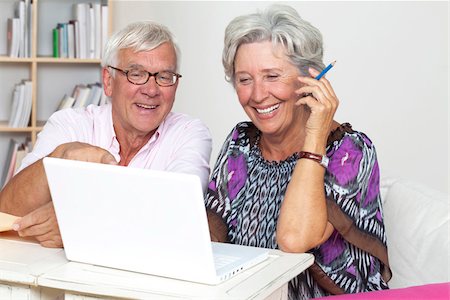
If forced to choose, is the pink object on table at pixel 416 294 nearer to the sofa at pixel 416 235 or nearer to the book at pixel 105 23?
the sofa at pixel 416 235

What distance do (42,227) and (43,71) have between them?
10.9 feet

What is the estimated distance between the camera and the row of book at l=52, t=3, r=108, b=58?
16.1ft

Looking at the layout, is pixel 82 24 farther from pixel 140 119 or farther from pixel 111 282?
pixel 111 282

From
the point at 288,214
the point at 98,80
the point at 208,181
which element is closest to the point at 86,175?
the point at 288,214

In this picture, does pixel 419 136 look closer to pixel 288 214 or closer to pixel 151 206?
pixel 288 214

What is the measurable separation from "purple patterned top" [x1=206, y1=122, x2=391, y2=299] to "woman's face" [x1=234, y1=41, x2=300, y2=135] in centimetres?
12

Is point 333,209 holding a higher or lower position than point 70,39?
lower

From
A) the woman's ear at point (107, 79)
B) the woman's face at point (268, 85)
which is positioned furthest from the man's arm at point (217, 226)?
the woman's ear at point (107, 79)

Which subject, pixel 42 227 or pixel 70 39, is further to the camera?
pixel 70 39

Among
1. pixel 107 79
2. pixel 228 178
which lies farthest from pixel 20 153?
pixel 228 178

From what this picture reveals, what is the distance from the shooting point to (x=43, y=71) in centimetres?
514

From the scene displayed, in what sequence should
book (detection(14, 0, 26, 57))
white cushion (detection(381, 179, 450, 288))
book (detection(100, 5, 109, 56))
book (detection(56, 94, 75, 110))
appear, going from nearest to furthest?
white cushion (detection(381, 179, 450, 288)) → book (detection(14, 0, 26, 57)) → book (detection(100, 5, 109, 56)) → book (detection(56, 94, 75, 110))

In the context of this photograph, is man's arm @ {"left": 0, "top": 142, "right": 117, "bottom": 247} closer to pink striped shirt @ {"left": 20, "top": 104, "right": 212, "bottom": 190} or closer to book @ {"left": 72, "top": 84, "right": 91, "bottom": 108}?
pink striped shirt @ {"left": 20, "top": 104, "right": 212, "bottom": 190}

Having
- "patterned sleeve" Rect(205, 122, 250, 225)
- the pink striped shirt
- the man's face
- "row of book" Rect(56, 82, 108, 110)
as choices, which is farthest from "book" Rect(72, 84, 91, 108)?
"patterned sleeve" Rect(205, 122, 250, 225)
